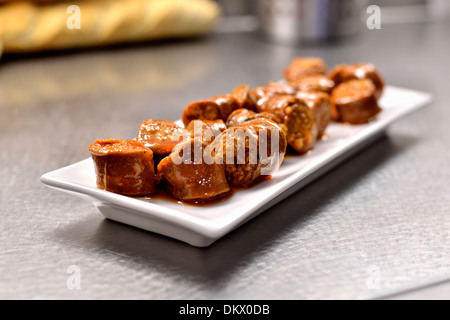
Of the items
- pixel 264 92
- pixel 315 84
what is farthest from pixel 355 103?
pixel 264 92

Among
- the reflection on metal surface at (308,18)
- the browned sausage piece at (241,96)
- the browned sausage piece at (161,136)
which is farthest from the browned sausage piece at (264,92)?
the reflection on metal surface at (308,18)

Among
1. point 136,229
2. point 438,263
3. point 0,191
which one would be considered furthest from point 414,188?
point 0,191

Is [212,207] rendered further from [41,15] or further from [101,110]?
[41,15]

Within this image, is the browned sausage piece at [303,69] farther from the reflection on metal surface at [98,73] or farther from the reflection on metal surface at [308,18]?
the reflection on metal surface at [308,18]

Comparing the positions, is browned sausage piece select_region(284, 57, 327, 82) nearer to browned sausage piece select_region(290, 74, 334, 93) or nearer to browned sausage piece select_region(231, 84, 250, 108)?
browned sausage piece select_region(290, 74, 334, 93)

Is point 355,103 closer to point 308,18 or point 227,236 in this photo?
point 227,236

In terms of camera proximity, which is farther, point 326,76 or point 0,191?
Result: point 326,76
